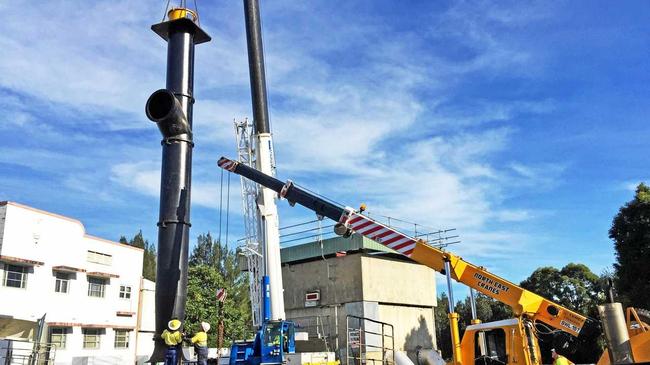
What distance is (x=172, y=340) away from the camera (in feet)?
41.0

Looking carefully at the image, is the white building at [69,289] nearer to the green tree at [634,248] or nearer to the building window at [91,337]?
the building window at [91,337]

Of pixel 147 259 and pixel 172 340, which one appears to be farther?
pixel 147 259

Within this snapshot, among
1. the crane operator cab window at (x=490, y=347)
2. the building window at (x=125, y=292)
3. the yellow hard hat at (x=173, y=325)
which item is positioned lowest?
the crane operator cab window at (x=490, y=347)

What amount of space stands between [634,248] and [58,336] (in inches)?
1254

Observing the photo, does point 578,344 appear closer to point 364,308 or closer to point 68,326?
point 364,308

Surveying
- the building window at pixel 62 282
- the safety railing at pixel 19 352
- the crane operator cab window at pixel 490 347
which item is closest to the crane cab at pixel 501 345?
the crane operator cab window at pixel 490 347

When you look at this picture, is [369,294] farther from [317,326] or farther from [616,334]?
[616,334]

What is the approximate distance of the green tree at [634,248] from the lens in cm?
2752

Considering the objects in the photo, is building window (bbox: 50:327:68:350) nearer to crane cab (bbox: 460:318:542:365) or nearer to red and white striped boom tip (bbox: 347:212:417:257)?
red and white striped boom tip (bbox: 347:212:417:257)

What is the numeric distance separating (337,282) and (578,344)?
17677mm

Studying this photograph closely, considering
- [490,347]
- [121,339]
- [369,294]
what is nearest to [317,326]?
[369,294]

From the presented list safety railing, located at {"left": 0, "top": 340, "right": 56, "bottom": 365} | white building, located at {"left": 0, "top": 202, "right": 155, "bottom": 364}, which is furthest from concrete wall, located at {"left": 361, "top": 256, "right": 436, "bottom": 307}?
white building, located at {"left": 0, "top": 202, "right": 155, "bottom": 364}

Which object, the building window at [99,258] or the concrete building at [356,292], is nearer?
the concrete building at [356,292]

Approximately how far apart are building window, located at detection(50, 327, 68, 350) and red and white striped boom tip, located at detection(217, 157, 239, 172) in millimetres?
18413
